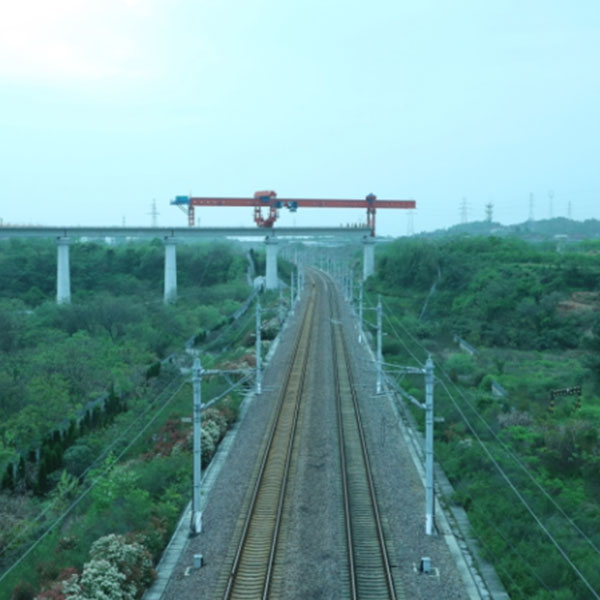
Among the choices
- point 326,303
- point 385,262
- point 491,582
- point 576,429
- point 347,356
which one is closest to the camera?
point 491,582

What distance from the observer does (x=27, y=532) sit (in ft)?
55.1

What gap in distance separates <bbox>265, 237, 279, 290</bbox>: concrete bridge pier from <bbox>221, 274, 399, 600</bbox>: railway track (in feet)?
138

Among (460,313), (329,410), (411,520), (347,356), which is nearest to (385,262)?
→ (460,313)

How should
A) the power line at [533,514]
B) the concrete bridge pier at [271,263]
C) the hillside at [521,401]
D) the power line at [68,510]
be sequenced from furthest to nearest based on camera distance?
the concrete bridge pier at [271,263]
the power line at [68,510]
the hillside at [521,401]
the power line at [533,514]

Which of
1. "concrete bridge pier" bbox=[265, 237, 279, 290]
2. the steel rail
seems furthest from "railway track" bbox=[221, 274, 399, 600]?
"concrete bridge pier" bbox=[265, 237, 279, 290]

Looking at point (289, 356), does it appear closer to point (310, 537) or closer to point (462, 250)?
point (310, 537)

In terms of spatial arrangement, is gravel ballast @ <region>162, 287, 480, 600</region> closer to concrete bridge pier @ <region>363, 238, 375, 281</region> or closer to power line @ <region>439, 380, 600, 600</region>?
power line @ <region>439, 380, 600, 600</region>

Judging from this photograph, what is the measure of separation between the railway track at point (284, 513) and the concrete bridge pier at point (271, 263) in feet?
138

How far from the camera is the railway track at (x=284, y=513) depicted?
524 inches

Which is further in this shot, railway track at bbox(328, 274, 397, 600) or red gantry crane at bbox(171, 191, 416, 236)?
red gantry crane at bbox(171, 191, 416, 236)

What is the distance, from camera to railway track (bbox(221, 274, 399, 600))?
13305 mm

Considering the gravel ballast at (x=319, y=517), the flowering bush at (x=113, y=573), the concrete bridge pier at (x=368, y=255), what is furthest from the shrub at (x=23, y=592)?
the concrete bridge pier at (x=368, y=255)

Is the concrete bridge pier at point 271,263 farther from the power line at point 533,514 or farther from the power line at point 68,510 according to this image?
the power line at point 533,514

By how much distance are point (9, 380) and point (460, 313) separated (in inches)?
1494
